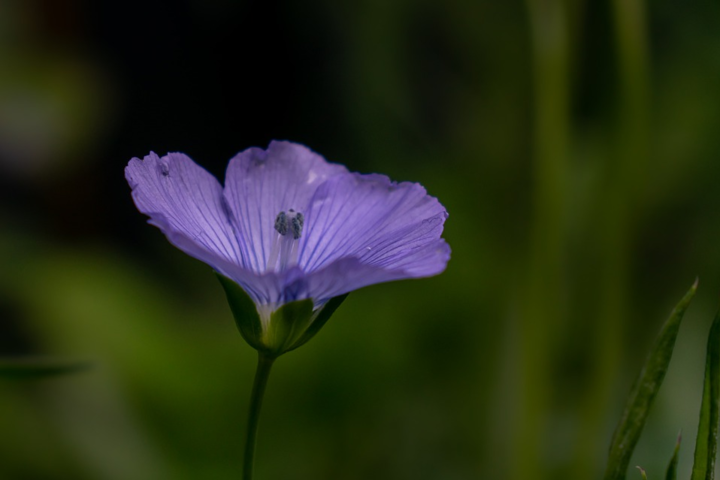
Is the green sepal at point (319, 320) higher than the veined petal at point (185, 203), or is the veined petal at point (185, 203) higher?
the veined petal at point (185, 203)

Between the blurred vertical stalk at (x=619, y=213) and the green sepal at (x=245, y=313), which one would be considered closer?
the green sepal at (x=245, y=313)

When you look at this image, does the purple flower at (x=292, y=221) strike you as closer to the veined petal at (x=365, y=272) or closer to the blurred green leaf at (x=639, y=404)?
the veined petal at (x=365, y=272)

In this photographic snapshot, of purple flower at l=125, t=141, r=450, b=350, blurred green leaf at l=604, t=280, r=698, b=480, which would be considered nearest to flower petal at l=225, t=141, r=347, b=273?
purple flower at l=125, t=141, r=450, b=350

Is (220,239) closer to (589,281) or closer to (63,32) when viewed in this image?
(589,281)

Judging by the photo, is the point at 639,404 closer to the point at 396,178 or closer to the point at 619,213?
the point at 619,213

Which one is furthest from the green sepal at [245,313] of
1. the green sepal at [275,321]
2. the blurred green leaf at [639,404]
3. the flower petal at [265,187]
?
the blurred green leaf at [639,404]

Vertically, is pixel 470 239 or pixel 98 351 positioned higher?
pixel 470 239

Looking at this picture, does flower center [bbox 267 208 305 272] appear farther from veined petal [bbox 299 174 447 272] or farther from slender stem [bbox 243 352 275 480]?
slender stem [bbox 243 352 275 480]

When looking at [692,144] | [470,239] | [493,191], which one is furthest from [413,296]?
[692,144]
